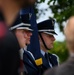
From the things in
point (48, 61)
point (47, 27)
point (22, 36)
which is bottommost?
point (48, 61)

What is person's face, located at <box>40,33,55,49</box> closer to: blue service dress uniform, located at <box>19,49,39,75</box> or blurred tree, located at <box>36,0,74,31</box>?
blue service dress uniform, located at <box>19,49,39,75</box>

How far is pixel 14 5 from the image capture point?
257cm

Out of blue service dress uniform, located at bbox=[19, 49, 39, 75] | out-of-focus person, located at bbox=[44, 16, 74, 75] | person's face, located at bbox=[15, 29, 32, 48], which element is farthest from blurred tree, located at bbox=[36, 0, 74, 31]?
out-of-focus person, located at bbox=[44, 16, 74, 75]

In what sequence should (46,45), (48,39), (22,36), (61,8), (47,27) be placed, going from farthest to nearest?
1. (61,8)
2. (47,27)
3. (48,39)
4. (46,45)
5. (22,36)

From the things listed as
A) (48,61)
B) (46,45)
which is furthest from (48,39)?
(48,61)

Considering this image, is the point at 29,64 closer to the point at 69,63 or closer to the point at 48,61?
the point at 48,61

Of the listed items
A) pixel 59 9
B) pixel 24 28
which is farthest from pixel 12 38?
pixel 59 9

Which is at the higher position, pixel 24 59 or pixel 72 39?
pixel 72 39

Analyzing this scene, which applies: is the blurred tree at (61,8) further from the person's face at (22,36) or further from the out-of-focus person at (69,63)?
the out-of-focus person at (69,63)

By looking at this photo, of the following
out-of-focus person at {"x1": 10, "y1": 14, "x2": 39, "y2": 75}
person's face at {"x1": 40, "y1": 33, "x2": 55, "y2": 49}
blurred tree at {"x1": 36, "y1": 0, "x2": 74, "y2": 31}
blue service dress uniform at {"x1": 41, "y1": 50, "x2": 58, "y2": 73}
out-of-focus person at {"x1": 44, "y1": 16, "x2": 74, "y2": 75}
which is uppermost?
out-of-focus person at {"x1": 44, "y1": 16, "x2": 74, "y2": 75}

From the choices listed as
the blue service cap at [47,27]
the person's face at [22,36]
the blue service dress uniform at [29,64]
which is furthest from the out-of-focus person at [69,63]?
the blue service cap at [47,27]

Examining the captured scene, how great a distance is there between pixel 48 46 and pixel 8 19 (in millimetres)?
3831

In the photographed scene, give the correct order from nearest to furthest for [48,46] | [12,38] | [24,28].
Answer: [12,38] → [24,28] → [48,46]

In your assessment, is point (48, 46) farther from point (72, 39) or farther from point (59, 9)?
point (59, 9)
